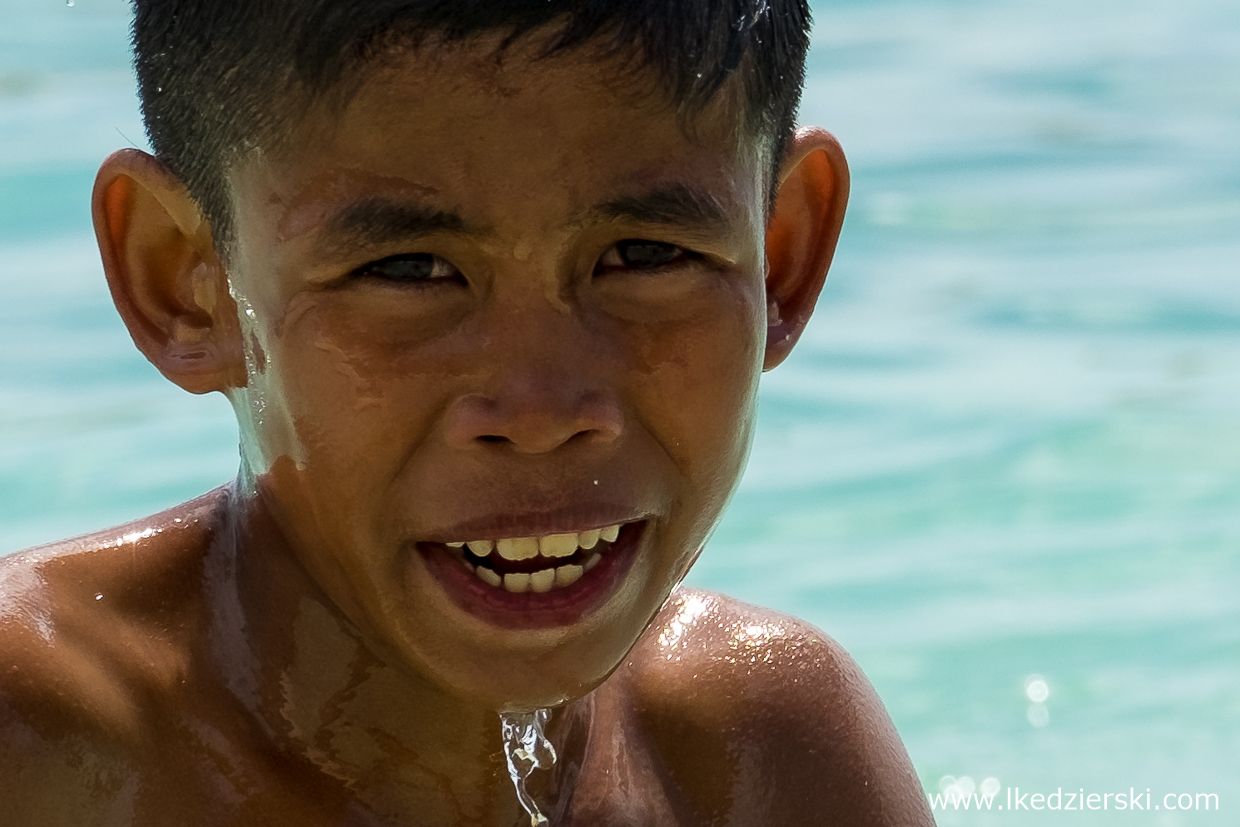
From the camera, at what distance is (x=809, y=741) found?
2.67 meters

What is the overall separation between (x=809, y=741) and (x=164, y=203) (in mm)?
1144

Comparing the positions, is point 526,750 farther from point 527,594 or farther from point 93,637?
point 93,637

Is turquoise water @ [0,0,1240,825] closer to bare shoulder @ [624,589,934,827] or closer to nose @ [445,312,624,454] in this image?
bare shoulder @ [624,589,934,827]

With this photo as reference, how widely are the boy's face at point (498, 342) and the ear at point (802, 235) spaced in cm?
30

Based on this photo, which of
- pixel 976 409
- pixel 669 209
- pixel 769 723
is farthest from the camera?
pixel 976 409

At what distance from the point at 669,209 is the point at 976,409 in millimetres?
4815

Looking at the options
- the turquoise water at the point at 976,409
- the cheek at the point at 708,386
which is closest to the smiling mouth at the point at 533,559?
the cheek at the point at 708,386

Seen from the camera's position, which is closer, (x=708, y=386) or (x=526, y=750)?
(x=708, y=386)

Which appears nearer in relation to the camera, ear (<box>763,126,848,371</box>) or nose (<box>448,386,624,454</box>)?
nose (<box>448,386,624,454</box>)

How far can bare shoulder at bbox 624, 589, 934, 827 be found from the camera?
2.63 meters

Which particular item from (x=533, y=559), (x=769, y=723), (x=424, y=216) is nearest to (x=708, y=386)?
(x=533, y=559)

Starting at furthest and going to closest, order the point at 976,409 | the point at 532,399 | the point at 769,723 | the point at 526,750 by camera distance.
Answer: the point at 976,409 → the point at 769,723 → the point at 526,750 → the point at 532,399

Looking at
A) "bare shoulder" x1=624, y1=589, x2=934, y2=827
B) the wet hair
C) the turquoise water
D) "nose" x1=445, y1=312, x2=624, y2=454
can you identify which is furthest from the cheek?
the turquoise water

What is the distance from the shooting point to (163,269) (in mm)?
2252
